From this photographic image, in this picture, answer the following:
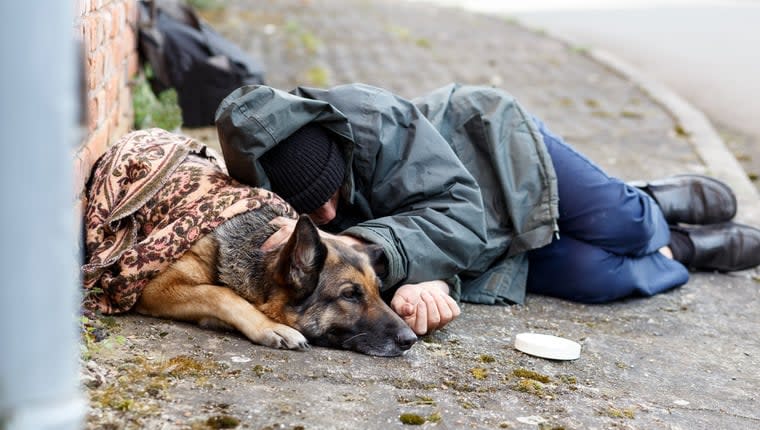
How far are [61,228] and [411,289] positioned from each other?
2342 millimetres

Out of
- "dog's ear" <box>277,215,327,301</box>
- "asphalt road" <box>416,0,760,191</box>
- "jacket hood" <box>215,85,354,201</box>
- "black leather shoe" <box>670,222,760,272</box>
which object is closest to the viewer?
"dog's ear" <box>277,215,327,301</box>

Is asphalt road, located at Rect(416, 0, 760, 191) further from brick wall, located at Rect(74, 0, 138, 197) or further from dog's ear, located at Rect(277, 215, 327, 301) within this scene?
dog's ear, located at Rect(277, 215, 327, 301)

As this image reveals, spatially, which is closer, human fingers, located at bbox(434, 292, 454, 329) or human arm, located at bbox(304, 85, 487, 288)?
human fingers, located at bbox(434, 292, 454, 329)

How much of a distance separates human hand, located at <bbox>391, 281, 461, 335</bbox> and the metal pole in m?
2.18

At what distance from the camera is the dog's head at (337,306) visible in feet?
11.3

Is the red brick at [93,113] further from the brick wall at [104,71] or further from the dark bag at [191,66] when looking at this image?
the dark bag at [191,66]

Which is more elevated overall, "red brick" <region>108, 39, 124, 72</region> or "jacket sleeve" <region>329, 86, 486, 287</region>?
"red brick" <region>108, 39, 124, 72</region>

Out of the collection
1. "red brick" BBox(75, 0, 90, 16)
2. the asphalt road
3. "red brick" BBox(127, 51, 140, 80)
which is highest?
"red brick" BBox(75, 0, 90, 16)

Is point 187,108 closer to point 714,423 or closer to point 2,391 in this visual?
point 714,423

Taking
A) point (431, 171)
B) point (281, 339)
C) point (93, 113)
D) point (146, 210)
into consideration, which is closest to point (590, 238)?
point (431, 171)

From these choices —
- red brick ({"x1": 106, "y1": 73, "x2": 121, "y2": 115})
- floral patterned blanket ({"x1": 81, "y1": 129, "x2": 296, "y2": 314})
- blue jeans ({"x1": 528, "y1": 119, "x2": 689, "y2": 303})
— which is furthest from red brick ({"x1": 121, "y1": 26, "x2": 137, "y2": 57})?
blue jeans ({"x1": 528, "y1": 119, "x2": 689, "y2": 303})

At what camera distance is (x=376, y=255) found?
370cm

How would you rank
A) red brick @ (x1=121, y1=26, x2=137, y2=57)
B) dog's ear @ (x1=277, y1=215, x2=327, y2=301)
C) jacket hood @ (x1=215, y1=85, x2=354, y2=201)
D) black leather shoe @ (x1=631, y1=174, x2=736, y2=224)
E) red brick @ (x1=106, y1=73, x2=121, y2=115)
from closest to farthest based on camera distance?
dog's ear @ (x1=277, y1=215, x2=327, y2=301)
jacket hood @ (x1=215, y1=85, x2=354, y2=201)
red brick @ (x1=106, y1=73, x2=121, y2=115)
black leather shoe @ (x1=631, y1=174, x2=736, y2=224)
red brick @ (x1=121, y1=26, x2=137, y2=57)

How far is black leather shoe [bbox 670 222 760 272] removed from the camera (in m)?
5.34
